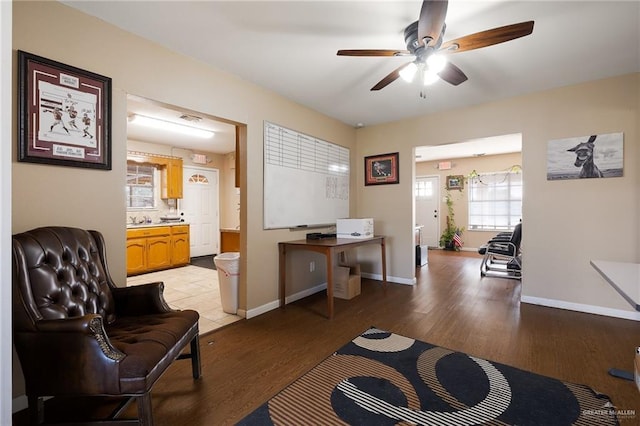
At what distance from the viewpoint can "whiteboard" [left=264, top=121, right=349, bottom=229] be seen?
3182mm

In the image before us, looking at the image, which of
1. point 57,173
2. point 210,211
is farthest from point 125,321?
point 210,211

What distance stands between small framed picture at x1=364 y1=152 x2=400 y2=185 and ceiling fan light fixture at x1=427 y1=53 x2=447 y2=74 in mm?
2231

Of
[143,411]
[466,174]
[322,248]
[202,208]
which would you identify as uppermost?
[466,174]

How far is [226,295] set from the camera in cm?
302

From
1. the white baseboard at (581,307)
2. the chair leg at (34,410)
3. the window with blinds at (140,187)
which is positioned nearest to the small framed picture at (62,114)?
the chair leg at (34,410)

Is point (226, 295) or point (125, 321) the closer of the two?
point (125, 321)

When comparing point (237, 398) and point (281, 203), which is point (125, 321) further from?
point (281, 203)

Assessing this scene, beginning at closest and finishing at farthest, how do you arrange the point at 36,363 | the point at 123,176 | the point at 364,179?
the point at 36,363, the point at 123,176, the point at 364,179

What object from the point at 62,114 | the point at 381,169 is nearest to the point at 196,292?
the point at 62,114

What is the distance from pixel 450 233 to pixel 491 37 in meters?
6.68

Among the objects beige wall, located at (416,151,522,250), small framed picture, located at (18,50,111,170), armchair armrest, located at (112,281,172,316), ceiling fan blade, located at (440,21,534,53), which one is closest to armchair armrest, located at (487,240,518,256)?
beige wall, located at (416,151,522,250)

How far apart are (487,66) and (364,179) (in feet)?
7.62

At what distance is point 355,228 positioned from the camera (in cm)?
366

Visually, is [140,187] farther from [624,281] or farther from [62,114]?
[624,281]
